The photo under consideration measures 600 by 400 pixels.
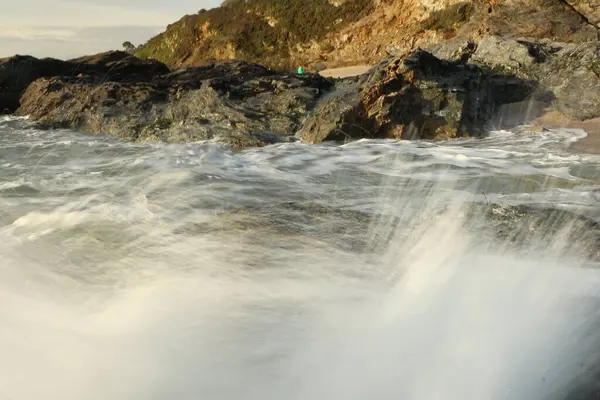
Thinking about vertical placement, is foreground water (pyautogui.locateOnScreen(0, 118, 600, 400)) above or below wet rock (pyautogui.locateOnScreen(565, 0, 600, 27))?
below

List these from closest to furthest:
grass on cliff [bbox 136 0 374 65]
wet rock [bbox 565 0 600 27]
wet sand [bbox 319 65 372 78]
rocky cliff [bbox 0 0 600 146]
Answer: rocky cliff [bbox 0 0 600 146], wet rock [bbox 565 0 600 27], wet sand [bbox 319 65 372 78], grass on cliff [bbox 136 0 374 65]

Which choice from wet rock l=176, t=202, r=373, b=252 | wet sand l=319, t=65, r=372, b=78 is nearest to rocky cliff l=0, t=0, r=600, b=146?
wet rock l=176, t=202, r=373, b=252

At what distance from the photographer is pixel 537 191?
489 centimetres

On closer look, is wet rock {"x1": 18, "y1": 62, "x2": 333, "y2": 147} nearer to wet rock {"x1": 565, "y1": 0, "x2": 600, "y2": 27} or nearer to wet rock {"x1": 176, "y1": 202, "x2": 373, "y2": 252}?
wet rock {"x1": 176, "y1": 202, "x2": 373, "y2": 252}

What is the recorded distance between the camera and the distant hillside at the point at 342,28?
16.1 meters

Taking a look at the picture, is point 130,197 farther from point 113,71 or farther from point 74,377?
point 113,71

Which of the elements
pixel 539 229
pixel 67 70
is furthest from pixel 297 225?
pixel 67 70

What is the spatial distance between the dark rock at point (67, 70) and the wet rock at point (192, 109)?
418cm

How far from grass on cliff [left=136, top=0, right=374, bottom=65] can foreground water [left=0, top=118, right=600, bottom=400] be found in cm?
2524

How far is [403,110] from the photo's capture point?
835 centimetres

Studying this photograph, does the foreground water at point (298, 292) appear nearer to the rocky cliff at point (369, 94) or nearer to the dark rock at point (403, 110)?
the dark rock at point (403, 110)

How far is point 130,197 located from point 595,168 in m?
5.22

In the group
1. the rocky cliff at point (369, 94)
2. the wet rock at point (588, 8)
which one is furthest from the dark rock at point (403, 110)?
the wet rock at point (588, 8)

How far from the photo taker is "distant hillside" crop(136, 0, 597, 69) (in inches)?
633
